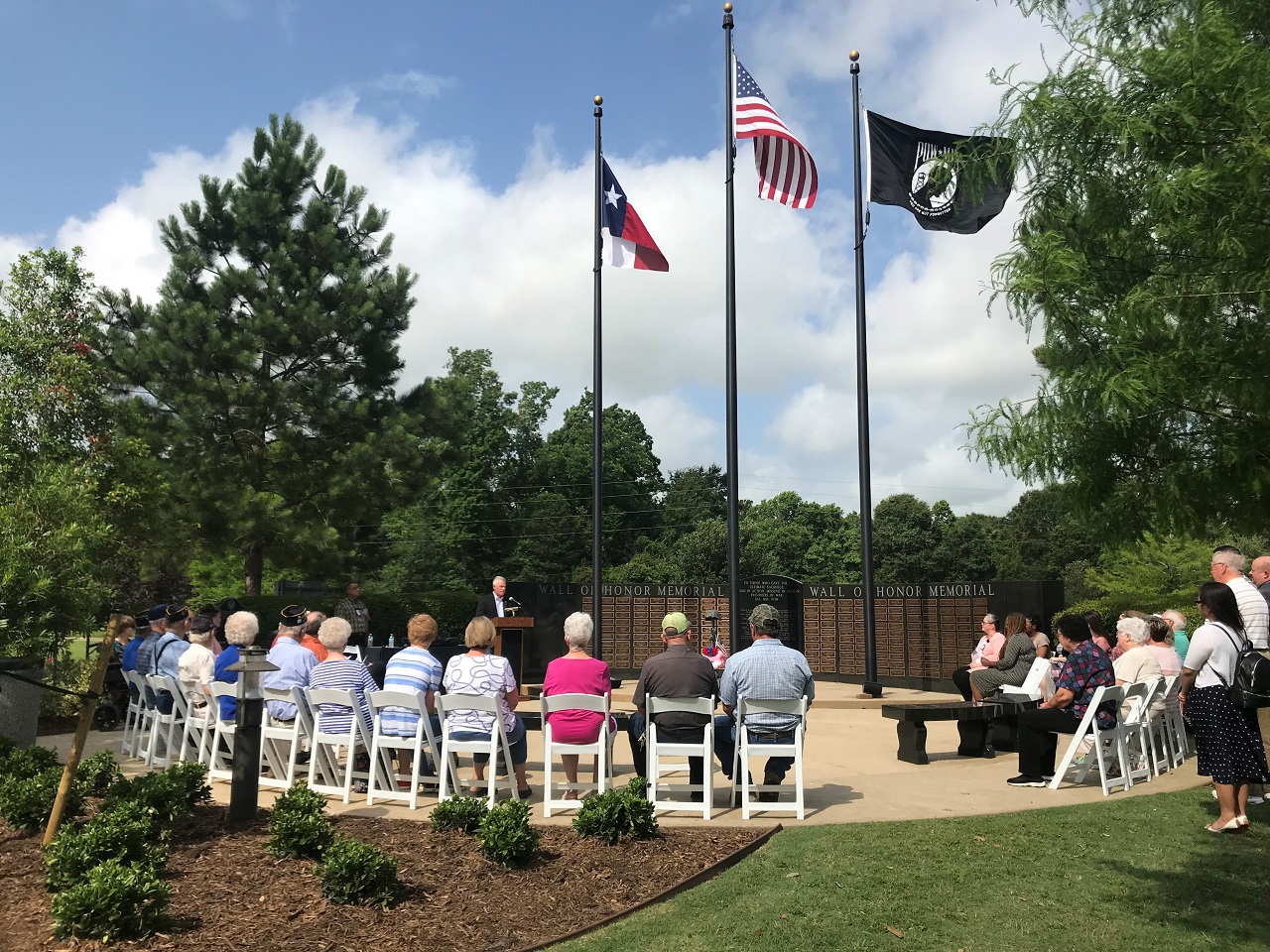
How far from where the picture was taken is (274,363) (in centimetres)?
2659

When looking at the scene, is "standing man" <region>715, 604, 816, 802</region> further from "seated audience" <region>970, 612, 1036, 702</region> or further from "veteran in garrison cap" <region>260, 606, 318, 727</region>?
"seated audience" <region>970, 612, 1036, 702</region>

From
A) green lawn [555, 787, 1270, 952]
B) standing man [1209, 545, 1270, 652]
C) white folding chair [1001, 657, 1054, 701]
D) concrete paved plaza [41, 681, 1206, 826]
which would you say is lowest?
green lawn [555, 787, 1270, 952]

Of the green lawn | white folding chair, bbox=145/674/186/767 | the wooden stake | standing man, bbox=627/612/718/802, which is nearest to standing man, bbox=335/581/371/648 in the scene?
white folding chair, bbox=145/674/186/767

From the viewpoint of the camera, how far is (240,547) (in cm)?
2553

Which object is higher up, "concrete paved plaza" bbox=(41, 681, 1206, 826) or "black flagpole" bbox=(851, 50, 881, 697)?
"black flagpole" bbox=(851, 50, 881, 697)

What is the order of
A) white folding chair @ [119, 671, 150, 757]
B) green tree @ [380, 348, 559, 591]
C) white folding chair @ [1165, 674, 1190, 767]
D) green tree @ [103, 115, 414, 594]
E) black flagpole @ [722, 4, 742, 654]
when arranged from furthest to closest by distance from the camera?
green tree @ [380, 348, 559, 591], green tree @ [103, 115, 414, 594], black flagpole @ [722, 4, 742, 654], white folding chair @ [119, 671, 150, 757], white folding chair @ [1165, 674, 1190, 767]

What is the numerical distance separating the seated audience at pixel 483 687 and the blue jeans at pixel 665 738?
0.92 m

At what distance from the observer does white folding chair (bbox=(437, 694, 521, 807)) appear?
6867mm

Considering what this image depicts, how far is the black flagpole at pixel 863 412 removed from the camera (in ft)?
53.6

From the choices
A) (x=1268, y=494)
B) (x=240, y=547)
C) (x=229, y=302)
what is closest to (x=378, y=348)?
(x=229, y=302)

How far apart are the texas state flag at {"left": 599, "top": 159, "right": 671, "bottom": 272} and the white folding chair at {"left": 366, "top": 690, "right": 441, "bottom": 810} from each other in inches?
435

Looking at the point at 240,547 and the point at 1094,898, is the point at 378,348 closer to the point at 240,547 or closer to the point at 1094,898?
the point at 240,547

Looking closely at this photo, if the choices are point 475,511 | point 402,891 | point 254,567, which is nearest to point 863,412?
point 402,891

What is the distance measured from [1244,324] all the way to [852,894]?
3265 mm
